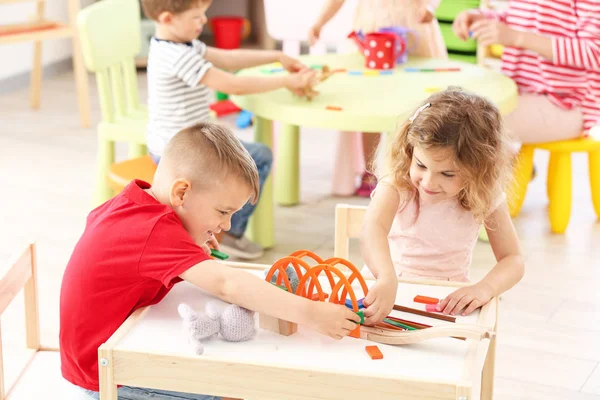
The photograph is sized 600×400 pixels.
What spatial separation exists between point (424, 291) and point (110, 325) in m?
0.52

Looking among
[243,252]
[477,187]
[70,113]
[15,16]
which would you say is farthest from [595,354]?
[15,16]

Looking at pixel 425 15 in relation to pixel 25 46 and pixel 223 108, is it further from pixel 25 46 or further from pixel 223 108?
pixel 25 46

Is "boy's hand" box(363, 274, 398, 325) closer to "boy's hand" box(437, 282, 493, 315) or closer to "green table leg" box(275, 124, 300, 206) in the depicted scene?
"boy's hand" box(437, 282, 493, 315)

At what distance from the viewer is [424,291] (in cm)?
152

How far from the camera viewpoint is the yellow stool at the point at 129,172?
97.2 inches

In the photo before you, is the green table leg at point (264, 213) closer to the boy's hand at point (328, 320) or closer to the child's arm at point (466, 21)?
the child's arm at point (466, 21)

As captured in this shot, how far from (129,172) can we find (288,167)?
88 centimetres

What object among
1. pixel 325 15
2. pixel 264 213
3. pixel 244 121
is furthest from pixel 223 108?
pixel 264 213

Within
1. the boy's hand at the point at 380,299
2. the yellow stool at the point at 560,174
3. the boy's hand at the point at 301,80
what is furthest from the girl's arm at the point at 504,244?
the yellow stool at the point at 560,174

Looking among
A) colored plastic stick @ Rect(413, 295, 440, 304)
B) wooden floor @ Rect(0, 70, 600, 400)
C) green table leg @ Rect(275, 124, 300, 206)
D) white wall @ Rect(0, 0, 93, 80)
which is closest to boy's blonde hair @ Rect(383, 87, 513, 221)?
colored plastic stick @ Rect(413, 295, 440, 304)

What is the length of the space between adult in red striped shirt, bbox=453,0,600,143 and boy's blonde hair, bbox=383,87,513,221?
138cm

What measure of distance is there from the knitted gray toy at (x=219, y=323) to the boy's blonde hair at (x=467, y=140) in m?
0.49

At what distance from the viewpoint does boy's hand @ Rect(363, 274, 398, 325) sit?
1.38 metres

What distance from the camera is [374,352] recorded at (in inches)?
50.3
